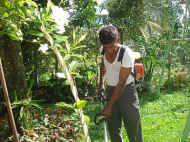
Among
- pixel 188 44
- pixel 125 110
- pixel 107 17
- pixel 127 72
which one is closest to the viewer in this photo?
pixel 188 44

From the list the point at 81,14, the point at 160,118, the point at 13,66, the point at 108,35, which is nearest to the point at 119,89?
the point at 108,35

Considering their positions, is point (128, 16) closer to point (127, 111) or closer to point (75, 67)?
point (127, 111)

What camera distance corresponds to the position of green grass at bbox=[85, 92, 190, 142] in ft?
24.3

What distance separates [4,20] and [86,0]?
9.01 meters

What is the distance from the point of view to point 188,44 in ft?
4.25

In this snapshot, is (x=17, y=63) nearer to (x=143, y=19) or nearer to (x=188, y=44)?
(x=188, y=44)

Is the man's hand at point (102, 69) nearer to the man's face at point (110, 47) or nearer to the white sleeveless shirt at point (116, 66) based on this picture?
the white sleeveless shirt at point (116, 66)

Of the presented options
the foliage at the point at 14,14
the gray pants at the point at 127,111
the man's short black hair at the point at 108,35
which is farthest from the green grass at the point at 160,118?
the foliage at the point at 14,14

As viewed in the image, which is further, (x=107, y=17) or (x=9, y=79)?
(x=107, y=17)

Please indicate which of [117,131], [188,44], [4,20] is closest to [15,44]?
[117,131]

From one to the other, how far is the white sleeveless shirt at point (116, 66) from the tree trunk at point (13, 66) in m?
1.52

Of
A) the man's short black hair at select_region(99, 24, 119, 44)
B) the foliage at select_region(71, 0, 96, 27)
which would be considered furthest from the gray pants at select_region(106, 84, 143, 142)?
the foliage at select_region(71, 0, 96, 27)

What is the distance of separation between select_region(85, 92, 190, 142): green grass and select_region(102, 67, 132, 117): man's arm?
50.4 inches

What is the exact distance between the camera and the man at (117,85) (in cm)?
460
